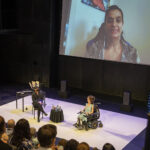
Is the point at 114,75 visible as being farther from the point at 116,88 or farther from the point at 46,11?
the point at 46,11

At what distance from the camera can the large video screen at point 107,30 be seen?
775 cm

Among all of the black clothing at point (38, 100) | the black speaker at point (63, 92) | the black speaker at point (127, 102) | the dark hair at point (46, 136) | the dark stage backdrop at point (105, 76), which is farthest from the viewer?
the black speaker at point (63, 92)

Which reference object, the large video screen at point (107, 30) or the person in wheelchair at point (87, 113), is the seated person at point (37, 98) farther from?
the large video screen at point (107, 30)

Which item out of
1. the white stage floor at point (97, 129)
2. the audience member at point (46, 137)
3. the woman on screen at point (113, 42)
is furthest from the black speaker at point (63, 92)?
the audience member at point (46, 137)

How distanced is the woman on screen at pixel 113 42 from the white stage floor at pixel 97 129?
174 cm

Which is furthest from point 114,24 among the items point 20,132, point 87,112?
point 20,132

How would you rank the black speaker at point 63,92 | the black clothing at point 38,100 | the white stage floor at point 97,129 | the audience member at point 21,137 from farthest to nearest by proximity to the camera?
the black speaker at point 63,92 < the black clothing at point 38,100 < the white stage floor at point 97,129 < the audience member at point 21,137

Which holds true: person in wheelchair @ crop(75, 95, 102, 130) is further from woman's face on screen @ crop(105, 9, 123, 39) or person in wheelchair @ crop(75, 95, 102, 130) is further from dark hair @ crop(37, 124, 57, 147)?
dark hair @ crop(37, 124, 57, 147)

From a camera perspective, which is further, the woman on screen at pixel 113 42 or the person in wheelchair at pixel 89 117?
the woman on screen at pixel 113 42

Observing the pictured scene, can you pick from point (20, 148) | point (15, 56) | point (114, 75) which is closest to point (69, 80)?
point (114, 75)

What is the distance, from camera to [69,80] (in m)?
9.93

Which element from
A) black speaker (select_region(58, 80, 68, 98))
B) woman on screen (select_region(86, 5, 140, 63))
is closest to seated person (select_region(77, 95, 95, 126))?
woman on screen (select_region(86, 5, 140, 63))

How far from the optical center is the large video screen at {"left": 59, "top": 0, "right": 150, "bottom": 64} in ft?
25.4

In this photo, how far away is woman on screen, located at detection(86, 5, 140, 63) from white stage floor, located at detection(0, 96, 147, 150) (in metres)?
1.74
